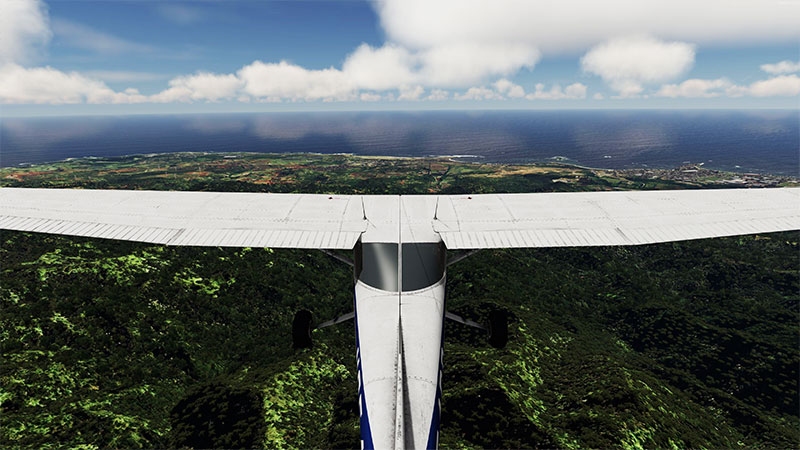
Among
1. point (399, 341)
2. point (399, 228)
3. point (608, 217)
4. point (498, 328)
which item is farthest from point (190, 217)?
point (608, 217)

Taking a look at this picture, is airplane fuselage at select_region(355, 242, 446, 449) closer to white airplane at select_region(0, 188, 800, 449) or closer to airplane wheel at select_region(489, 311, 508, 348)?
white airplane at select_region(0, 188, 800, 449)

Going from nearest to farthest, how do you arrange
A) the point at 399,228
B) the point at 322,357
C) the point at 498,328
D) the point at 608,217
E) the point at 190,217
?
1. the point at 399,228
2. the point at 498,328
3. the point at 190,217
4. the point at 608,217
5. the point at 322,357

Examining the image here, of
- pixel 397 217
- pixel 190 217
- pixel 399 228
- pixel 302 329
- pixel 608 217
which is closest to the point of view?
pixel 302 329

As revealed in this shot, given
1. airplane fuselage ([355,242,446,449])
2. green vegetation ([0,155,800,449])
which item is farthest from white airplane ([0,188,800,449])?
green vegetation ([0,155,800,449])

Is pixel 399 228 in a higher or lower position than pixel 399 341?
higher

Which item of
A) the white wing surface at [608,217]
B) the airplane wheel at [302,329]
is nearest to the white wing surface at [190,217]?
the airplane wheel at [302,329]

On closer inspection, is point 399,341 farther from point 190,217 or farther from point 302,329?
point 190,217
